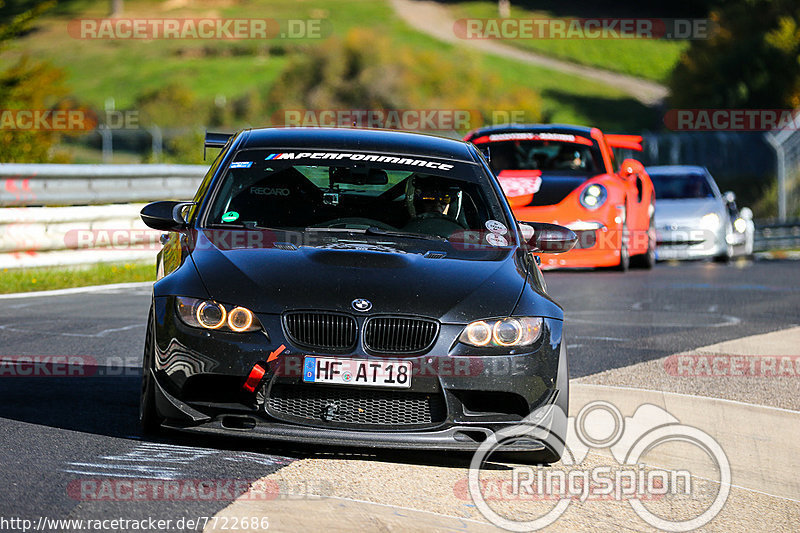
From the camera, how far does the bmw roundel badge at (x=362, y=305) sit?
16.9 ft

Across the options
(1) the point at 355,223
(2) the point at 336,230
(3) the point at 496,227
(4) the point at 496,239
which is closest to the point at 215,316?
(2) the point at 336,230

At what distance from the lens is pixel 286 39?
10056 centimetres

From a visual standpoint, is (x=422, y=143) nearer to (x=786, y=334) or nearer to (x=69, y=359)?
(x=69, y=359)

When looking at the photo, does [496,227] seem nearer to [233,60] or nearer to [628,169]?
[628,169]

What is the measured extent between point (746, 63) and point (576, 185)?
5151 cm

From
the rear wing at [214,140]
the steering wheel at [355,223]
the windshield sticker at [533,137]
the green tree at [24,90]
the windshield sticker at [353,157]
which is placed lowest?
the steering wheel at [355,223]

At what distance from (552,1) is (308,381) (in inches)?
4600

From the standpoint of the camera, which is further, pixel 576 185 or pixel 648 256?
pixel 648 256

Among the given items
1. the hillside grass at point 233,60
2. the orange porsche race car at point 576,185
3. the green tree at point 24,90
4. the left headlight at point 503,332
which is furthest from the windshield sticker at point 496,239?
the hillside grass at point 233,60

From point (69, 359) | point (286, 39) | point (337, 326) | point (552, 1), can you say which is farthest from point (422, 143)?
point (552, 1)

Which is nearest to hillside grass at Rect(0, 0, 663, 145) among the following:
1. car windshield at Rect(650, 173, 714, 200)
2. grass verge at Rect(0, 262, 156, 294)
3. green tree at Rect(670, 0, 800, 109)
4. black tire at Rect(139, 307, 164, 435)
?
green tree at Rect(670, 0, 800, 109)

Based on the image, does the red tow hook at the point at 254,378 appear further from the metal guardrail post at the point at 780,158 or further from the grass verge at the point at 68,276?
the metal guardrail post at the point at 780,158

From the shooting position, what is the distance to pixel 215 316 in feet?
17.1

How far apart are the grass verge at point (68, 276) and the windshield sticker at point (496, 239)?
7.06 m
